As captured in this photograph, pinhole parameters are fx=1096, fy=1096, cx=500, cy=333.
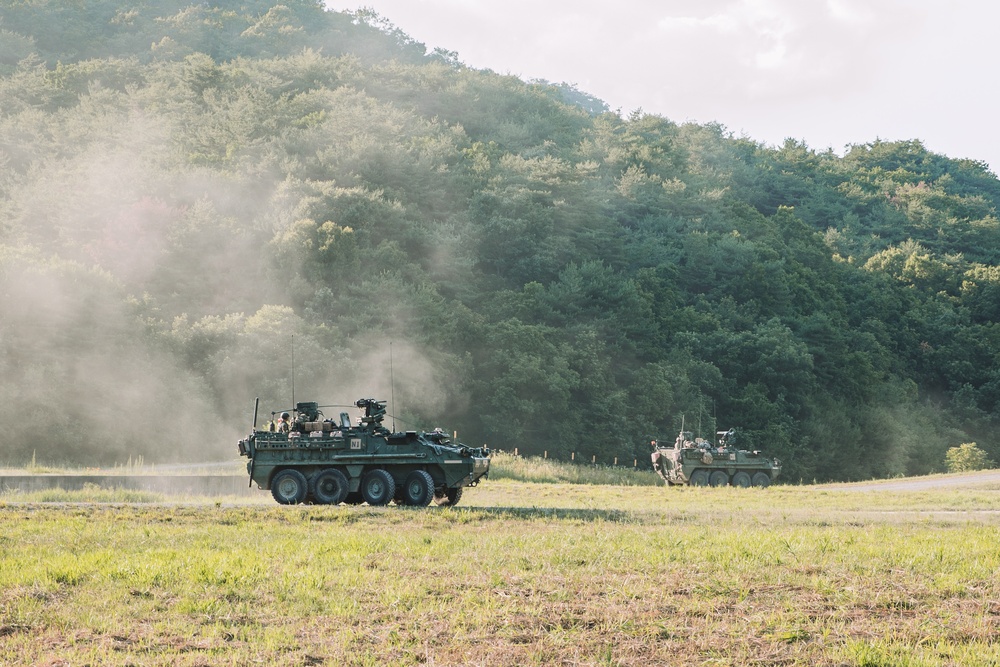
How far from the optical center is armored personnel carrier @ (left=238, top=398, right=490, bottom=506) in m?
22.4

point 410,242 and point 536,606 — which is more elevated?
point 410,242

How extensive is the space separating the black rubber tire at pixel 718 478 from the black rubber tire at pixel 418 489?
17.1m

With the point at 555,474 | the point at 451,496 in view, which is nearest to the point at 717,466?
the point at 555,474

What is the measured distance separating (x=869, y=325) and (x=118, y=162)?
4752 centimetres

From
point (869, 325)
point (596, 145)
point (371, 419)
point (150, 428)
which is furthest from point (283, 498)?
point (596, 145)

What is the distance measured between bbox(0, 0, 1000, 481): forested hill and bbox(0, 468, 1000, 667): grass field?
27.1 meters

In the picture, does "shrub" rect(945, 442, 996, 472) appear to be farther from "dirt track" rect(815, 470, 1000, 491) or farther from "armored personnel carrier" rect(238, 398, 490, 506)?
"armored personnel carrier" rect(238, 398, 490, 506)

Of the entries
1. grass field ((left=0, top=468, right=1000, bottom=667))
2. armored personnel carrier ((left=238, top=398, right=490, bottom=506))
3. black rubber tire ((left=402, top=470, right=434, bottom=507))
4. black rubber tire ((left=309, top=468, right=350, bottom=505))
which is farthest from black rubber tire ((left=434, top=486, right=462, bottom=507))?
grass field ((left=0, top=468, right=1000, bottom=667))

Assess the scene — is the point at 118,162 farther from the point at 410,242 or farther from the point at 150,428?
the point at 150,428

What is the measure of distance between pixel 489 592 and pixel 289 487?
1218cm

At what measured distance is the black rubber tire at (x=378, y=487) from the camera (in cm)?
2236

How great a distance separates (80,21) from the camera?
95.9 meters

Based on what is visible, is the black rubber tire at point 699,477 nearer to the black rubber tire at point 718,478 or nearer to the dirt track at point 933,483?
the black rubber tire at point 718,478

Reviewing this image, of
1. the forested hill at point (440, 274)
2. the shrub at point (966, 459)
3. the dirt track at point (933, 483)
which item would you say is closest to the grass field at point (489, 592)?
the dirt track at point (933, 483)
